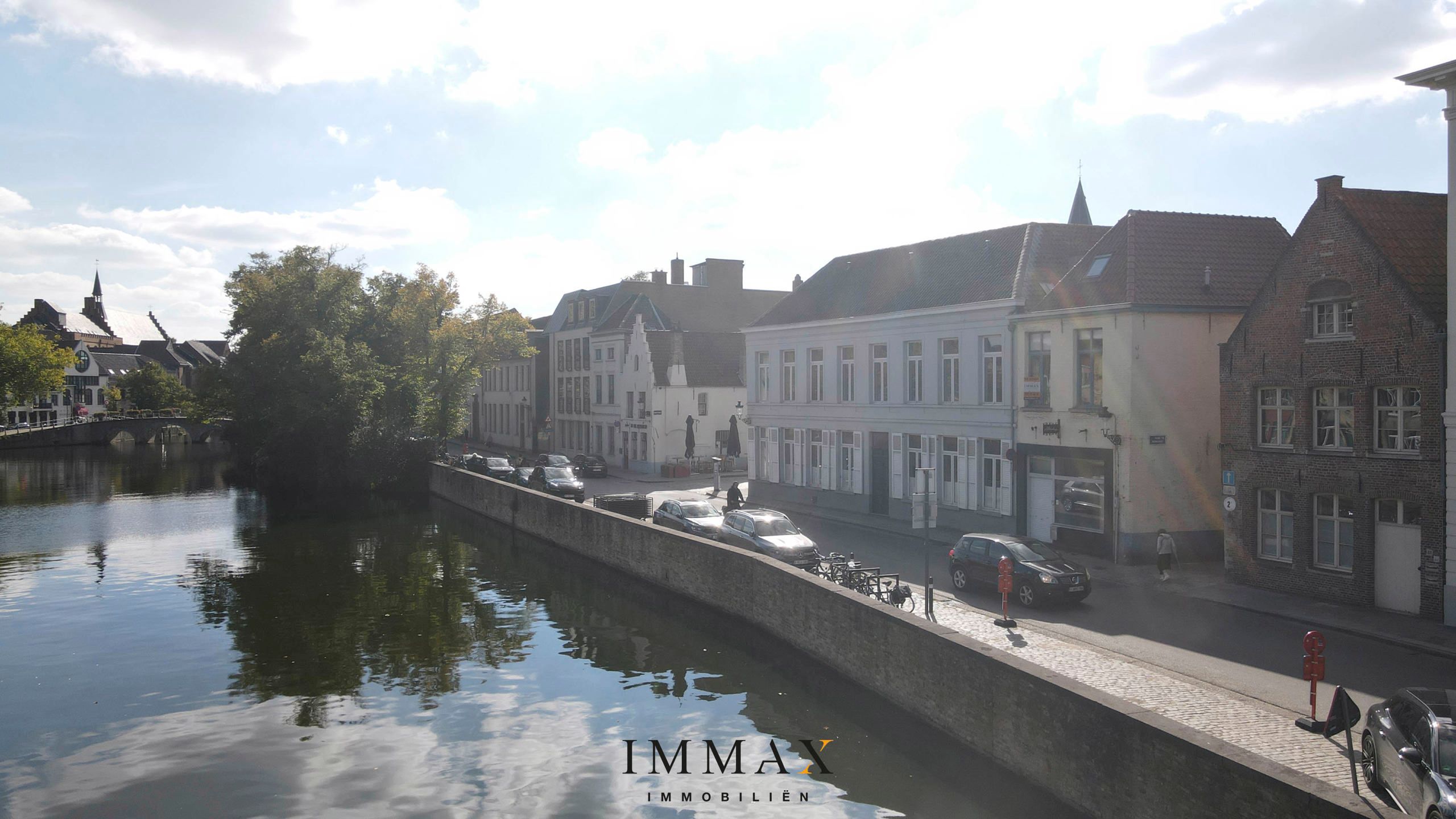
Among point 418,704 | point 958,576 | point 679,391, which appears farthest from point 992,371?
point 679,391

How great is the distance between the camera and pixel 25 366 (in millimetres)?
94812

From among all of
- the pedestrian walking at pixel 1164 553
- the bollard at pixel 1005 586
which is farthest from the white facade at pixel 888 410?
the bollard at pixel 1005 586

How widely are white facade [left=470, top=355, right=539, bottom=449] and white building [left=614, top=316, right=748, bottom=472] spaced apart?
16593mm

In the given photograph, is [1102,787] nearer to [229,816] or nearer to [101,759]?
[229,816]

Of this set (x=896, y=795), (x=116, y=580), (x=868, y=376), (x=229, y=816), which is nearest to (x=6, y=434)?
(x=116, y=580)

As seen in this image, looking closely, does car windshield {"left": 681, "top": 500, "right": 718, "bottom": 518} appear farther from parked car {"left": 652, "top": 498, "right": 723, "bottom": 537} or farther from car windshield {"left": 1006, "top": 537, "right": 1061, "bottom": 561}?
car windshield {"left": 1006, "top": 537, "right": 1061, "bottom": 561}

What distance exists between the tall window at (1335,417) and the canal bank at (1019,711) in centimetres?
1150

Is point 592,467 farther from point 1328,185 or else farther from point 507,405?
point 1328,185

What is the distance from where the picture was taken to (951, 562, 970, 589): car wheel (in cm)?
2258

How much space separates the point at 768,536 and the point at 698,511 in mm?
4275

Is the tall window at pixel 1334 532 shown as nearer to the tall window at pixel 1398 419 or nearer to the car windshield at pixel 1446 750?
the tall window at pixel 1398 419

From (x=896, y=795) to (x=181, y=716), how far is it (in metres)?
12.2

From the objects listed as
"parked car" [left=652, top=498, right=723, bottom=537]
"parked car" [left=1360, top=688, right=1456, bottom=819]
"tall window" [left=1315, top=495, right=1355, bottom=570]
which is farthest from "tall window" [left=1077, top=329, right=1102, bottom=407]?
"parked car" [left=1360, top=688, right=1456, bottom=819]

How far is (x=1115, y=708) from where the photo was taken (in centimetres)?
1056
